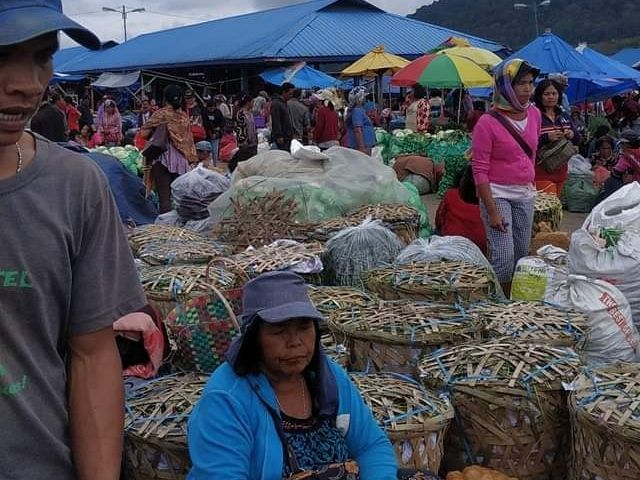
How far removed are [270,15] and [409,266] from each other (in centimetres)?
3495

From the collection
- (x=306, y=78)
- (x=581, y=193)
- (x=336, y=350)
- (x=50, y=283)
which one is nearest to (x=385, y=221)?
(x=336, y=350)

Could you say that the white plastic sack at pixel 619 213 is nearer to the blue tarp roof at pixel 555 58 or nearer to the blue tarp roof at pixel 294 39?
the blue tarp roof at pixel 555 58

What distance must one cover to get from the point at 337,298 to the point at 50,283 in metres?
2.73

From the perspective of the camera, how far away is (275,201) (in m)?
5.75

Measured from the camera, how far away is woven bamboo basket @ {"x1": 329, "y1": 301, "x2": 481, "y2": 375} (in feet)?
10.5

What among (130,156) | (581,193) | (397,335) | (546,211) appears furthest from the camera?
(130,156)

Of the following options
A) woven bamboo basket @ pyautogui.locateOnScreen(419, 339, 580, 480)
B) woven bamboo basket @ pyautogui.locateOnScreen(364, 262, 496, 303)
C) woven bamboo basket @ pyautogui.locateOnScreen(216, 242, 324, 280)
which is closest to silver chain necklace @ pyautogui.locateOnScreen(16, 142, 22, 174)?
woven bamboo basket @ pyautogui.locateOnScreen(419, 339, 580, 480)

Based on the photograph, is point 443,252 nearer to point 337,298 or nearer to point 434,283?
point 434,283

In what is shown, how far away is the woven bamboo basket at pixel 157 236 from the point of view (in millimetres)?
5422

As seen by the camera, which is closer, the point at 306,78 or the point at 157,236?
the point at 157,236

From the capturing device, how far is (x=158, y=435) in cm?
255

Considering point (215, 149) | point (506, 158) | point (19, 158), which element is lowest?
point (215, 149)

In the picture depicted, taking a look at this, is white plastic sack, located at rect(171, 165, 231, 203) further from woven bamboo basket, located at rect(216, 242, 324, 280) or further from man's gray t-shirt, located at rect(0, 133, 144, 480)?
man's gray t-shirt, located at rect(0, 133, 144, 480)

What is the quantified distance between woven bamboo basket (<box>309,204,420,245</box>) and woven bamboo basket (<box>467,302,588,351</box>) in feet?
6.25
